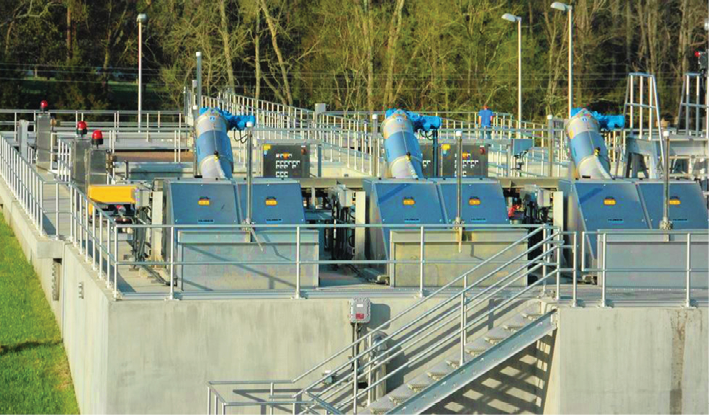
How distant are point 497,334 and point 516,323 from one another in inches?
10.8

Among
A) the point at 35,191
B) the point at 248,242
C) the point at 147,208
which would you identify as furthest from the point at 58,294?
the point at 248,242

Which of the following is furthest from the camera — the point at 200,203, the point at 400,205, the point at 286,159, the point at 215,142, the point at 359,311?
the point at 286,159

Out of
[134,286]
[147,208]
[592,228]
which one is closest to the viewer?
[134,286]

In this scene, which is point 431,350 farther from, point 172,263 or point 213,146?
point 213,146

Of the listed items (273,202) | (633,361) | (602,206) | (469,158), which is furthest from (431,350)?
(469,158)

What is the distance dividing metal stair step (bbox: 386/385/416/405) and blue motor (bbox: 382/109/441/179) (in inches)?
326

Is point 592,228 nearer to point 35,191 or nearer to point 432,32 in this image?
point 35,191

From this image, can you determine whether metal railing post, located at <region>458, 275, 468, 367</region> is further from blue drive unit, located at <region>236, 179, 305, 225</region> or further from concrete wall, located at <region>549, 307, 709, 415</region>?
blue drive unit, located at <region>236, 179, 305, 225</region>

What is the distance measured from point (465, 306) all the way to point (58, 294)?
857 cm

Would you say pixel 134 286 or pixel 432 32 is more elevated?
A: pixel 432 32

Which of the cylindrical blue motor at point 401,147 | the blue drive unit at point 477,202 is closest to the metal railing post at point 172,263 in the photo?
the blue drive unit at point 477,202

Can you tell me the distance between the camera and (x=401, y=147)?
29.9 meters

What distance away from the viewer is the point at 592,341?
840 inches

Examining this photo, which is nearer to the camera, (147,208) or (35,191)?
(147,208)
